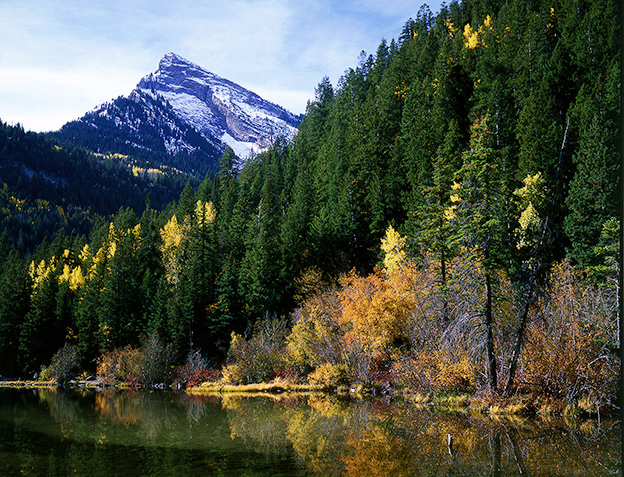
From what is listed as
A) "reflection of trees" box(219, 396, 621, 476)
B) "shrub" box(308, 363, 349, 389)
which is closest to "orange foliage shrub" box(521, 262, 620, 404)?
"reflection of trees" box(219, 396, 621, 476)

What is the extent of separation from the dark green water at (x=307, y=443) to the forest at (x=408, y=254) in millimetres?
3885

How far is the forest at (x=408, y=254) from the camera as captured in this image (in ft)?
77.2

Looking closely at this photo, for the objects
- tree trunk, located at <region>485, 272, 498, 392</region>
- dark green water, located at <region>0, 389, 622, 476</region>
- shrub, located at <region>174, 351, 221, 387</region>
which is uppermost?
tree trunk, located at <region>485, 272, 498, 392</region>

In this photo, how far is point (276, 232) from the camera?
199 feet

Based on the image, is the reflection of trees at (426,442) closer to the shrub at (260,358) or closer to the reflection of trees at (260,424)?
the reflection of trees at (260,424)

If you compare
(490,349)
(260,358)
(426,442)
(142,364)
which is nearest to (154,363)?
(142,364)

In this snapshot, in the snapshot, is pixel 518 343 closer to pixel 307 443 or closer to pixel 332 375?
pixel 307 443

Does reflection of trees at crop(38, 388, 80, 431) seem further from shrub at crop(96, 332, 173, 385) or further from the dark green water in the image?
shrub at crop(96, 332, 173, 385)

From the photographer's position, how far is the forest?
23.5 metres

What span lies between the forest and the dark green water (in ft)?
12.7

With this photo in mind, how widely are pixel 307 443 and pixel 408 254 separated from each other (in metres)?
27.4

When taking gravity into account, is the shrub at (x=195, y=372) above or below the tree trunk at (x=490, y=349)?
below

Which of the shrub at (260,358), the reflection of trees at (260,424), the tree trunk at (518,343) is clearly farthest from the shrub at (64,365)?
the tree trunk at (518,343)

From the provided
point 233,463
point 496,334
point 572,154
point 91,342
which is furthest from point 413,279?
point 91,342
